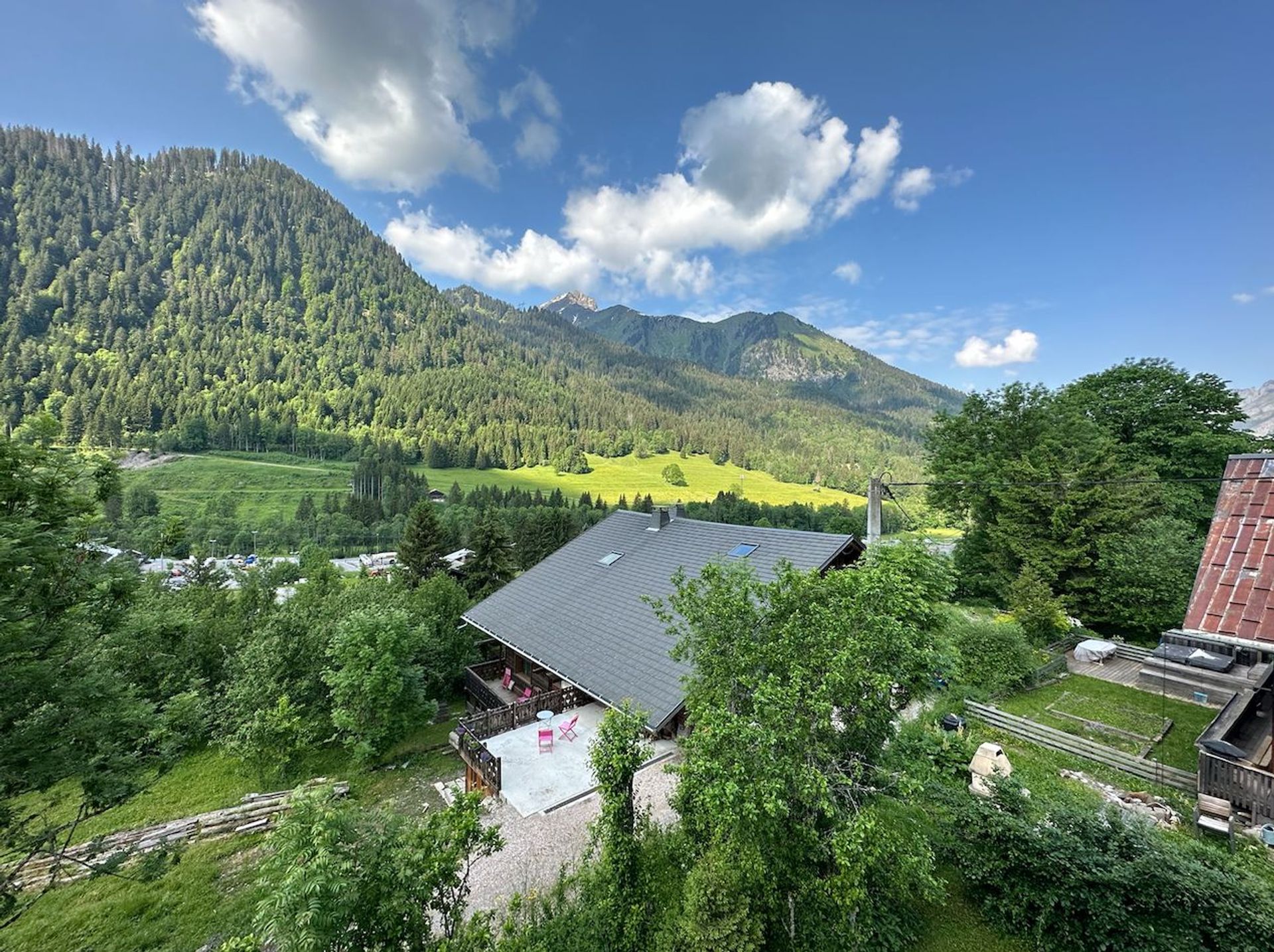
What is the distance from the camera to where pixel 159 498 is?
268ft

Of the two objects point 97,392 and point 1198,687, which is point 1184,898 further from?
point 97,392

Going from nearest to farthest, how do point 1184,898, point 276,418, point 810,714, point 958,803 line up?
point 810,714 → point 1184,898 → point 958,803 → point 276,418

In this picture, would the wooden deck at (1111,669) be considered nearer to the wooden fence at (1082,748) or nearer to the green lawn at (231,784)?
the wooden fence at (1082,748)

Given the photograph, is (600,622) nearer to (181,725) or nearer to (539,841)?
(539,841)

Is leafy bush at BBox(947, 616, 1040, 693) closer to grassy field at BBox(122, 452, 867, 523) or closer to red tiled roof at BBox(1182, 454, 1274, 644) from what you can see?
red tiled roof at BBox(1182, 454, 1274, 644)

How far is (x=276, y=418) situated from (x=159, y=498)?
42.5 m

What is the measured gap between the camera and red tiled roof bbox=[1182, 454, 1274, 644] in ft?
19.6

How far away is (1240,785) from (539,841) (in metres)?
14.5

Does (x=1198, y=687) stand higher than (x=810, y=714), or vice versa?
(x=810, y=714)

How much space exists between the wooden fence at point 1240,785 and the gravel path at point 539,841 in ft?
37.3

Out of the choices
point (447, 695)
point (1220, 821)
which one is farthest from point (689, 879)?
point (447, 695)

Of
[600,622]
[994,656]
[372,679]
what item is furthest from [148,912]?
[994,656]

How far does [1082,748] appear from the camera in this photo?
13.5 m

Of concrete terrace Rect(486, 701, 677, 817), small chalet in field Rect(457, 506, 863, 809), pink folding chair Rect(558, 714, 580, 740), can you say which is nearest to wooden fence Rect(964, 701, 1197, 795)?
small chalet in field Rect(457, 506, 863, 809)
